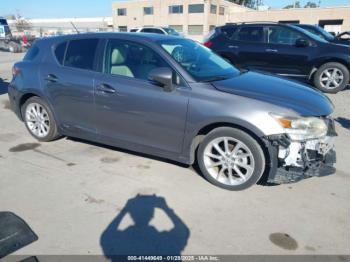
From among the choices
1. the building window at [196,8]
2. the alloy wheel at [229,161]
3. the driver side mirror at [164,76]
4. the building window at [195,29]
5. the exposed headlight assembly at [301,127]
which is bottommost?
the alloy wheel at [229,161]

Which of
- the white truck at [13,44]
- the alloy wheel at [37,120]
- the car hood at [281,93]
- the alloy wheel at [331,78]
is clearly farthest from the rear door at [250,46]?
the white truck at [13,44]

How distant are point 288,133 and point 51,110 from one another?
3370 mm

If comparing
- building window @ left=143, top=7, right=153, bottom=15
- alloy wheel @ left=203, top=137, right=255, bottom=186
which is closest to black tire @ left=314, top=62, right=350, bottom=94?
alloy wheel @ left=203, top=137, right=255, bottom=186

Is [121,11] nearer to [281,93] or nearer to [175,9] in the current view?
[175,9]

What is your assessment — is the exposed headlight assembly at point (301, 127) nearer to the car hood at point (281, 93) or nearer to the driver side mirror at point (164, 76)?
the car hood at point (281, 93)

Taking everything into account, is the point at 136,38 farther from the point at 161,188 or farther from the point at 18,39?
the point at 18,39

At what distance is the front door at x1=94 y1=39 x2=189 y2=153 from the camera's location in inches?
148

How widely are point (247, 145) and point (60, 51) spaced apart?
3037mm

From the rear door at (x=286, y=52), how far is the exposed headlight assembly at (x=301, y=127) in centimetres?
580

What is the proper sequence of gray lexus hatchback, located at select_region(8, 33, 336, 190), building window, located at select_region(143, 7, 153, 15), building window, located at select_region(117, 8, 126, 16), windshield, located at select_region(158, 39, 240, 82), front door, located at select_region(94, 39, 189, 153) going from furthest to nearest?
building window, located at select_region(117, 8, 126, 16)
building window, located at select_region(143, 7, 153, 15)
windshield, located at select_region(158, 39, 240, 82)
front door, located at select_region(94, 39, 189, 153)
gray lexus hatchback, located at select_region(8, 33, 336, 190)

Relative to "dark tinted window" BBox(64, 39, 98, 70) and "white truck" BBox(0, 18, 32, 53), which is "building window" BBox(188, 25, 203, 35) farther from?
"dark tinted window" BBox(64, 39, 98, 70)

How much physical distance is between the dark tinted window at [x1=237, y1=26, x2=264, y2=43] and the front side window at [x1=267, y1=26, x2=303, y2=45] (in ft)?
0.76

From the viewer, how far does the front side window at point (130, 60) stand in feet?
13.1

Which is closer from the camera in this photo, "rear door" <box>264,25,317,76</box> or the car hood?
the car hood
